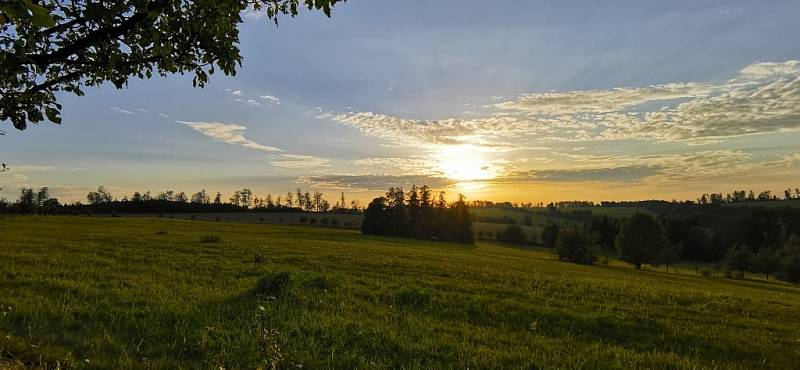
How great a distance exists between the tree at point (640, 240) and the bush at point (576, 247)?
5.92 metres

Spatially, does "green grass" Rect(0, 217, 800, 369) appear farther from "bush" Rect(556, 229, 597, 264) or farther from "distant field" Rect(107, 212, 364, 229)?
"distant field" Rect(107, 212, 364, 229)

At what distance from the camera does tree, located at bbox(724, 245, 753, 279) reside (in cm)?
8406

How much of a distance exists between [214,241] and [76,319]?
28.6m

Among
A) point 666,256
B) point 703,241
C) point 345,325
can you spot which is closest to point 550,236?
point 703,241

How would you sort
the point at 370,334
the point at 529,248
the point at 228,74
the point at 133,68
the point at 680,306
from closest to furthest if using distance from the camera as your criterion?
1. the point at 133,68
2. the point at 228,74
3. the point at 370,334
4. the point at 680,306
5. the point at 529,248

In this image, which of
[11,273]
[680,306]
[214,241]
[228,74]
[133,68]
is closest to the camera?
[133,68]

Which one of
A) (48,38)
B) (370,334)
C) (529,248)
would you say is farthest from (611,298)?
(529,248)

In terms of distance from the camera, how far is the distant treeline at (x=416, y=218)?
116 metres

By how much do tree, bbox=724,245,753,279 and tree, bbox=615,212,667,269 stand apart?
11909mm

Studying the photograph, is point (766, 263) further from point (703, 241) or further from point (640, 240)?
point (703, 241)

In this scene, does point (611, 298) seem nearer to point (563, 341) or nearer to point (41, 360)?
point (563, 341)

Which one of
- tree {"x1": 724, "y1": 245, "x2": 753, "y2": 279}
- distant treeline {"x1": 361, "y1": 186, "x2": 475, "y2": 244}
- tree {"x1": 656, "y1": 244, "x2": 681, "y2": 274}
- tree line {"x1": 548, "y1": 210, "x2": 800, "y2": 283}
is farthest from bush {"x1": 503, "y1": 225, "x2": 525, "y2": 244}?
tree {"x1": 724, "y1": 245, "x2": 753, "y2": 279}

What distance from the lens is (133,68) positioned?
5.74 metres

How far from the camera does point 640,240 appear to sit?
289ft
